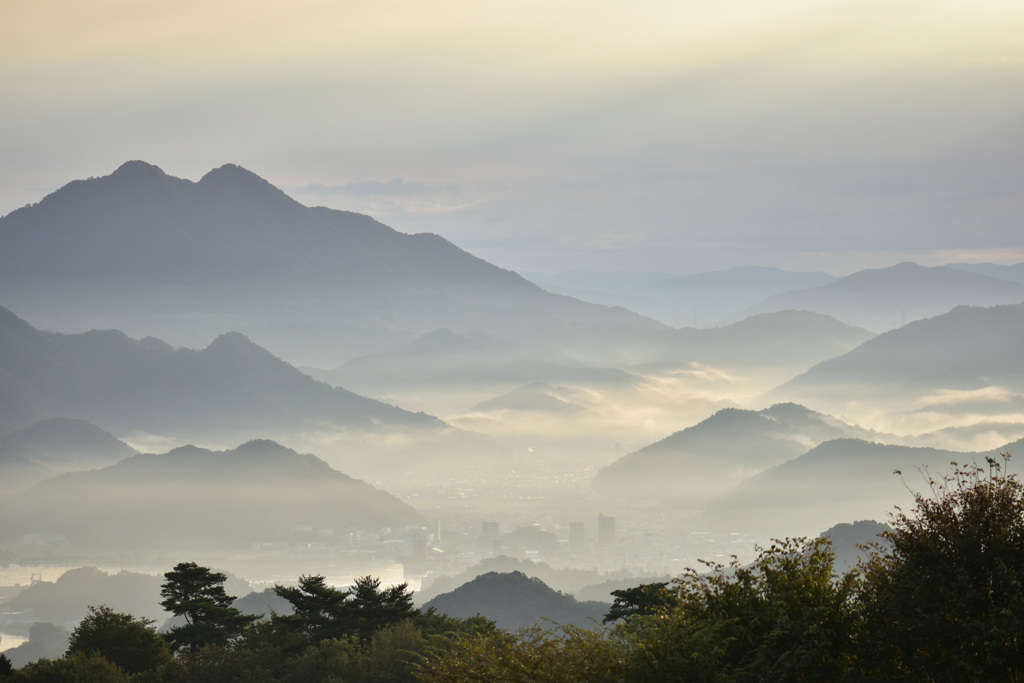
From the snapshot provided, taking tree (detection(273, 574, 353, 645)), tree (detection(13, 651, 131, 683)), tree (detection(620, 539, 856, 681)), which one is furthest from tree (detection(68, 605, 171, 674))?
tree (detection(620, 539, 856, 681))

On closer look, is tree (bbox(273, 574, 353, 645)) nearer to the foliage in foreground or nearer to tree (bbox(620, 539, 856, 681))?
the foliage in foreground

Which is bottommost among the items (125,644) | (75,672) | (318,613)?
(75,672)

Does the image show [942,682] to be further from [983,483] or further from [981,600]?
[983,483]

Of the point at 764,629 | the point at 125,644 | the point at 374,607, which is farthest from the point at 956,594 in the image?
the point at 125,644

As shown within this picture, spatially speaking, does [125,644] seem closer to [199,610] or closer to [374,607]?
[199,610]

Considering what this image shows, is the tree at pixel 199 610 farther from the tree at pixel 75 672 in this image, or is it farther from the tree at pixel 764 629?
the tree at pixel 764 629

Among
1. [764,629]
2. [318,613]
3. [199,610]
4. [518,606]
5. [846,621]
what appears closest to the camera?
[846,621]
